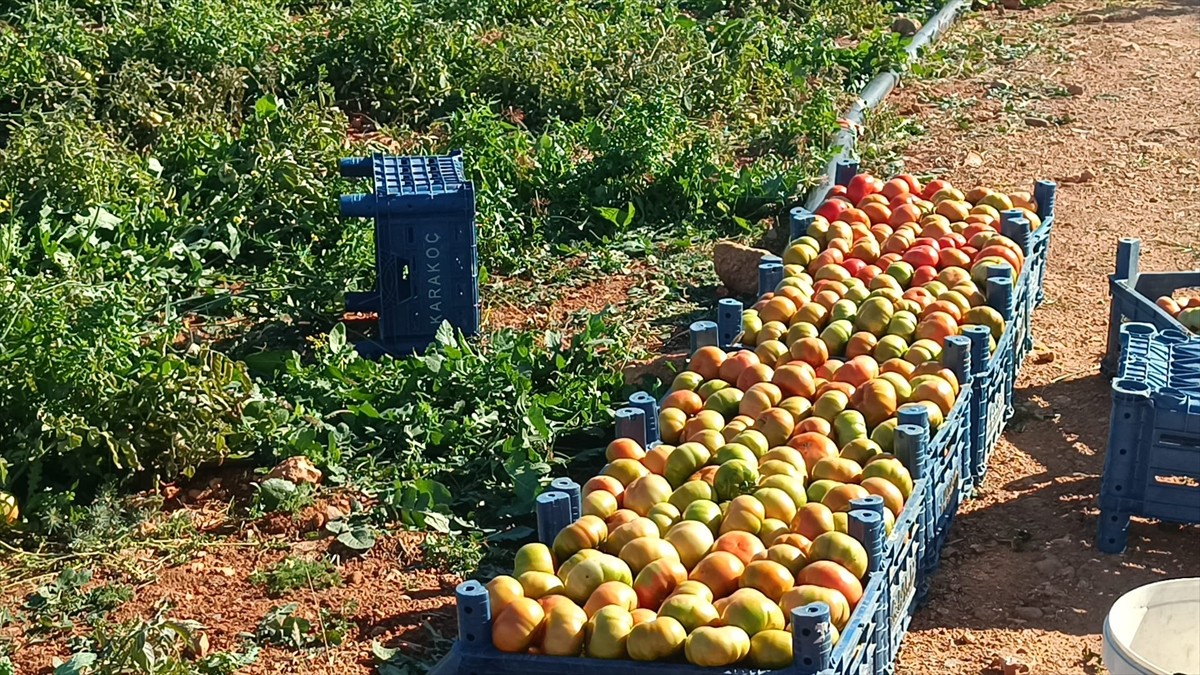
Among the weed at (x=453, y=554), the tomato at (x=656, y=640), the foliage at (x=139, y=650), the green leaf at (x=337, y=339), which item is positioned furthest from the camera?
the green leaf at (x=337, y=339)

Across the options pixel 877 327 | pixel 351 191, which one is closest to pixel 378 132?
pixel 351 191

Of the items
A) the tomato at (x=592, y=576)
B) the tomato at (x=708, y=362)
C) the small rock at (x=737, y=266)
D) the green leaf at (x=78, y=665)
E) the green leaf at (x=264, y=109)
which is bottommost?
the green leaf at (x=78, y=665)

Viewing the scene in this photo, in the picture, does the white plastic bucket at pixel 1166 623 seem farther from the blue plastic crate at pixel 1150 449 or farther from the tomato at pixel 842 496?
the blue plastic crate at pixel 1150 449

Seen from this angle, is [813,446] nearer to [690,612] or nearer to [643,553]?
[643,553]

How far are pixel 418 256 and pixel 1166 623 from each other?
137 inches

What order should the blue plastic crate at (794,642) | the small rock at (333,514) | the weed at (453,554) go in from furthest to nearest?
the small rock at (333,514), the weed at (453,554), the blue plastic crate at (794,642)

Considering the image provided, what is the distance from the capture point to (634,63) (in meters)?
9.77

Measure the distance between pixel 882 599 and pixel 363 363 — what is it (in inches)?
103

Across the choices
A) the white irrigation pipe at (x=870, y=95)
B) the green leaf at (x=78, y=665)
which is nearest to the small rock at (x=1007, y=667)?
the green leaf at (x=78, y=665)

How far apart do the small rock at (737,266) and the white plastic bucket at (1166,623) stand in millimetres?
3339

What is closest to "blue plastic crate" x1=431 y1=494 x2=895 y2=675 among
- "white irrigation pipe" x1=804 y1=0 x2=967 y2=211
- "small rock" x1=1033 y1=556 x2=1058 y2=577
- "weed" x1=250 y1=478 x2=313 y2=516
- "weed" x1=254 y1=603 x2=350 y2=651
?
"weed" x1=254 y1=603 x2=350 y2=651

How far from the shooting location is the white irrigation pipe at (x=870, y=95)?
8.09m

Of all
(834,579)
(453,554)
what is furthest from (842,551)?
(453,554)

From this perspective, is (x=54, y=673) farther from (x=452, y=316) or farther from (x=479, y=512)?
(x=452, y=316)
